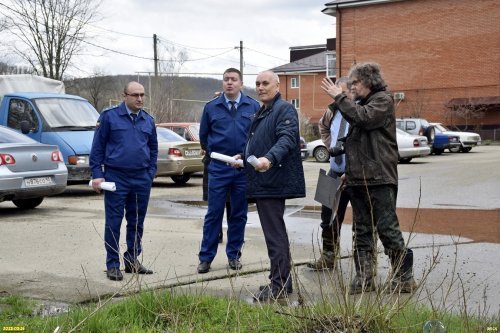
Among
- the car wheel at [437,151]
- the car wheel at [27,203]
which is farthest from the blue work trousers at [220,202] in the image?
the car wheel at [437,151]

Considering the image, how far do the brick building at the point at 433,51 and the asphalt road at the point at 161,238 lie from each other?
3533 cm

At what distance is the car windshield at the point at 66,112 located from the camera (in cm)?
1644

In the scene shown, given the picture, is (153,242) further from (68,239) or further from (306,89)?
(306,89)

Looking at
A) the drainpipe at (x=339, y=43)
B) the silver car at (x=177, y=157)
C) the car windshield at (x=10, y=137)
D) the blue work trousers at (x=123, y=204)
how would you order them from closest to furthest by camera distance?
the blue work trousers at (x=123, y=204) → the car windshield at (x=10, y=137) → the silver car at (x=177, y=157) → the drainpipe at (x=339, y=43)

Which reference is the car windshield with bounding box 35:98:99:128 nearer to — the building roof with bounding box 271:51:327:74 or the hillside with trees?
the hillside with trees

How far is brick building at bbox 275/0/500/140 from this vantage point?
1972 inches

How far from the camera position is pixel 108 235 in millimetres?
7195

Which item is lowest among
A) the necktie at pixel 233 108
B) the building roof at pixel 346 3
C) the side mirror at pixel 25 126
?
the side mirror at pixel 25 126

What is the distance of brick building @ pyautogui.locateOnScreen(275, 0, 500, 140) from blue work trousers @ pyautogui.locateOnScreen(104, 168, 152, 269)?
45.1 m

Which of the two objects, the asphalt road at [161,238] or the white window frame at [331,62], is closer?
the asphalt road at [161,238]

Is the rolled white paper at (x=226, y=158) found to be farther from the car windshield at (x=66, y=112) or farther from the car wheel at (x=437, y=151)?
the car wheel at (x=437, y=151)

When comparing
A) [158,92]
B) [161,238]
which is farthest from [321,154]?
[158,92]

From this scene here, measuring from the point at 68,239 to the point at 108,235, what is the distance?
2444mm

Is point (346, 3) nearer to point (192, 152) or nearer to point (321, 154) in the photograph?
point (321, 154)
